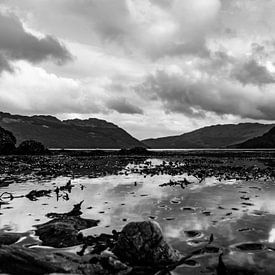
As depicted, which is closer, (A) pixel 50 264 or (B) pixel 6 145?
(A) pixel 50 264

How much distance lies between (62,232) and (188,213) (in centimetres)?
591

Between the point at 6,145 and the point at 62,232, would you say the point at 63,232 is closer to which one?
the point at 62,232

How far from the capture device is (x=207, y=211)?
564 inches

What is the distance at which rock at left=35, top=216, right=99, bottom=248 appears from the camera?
9656mm

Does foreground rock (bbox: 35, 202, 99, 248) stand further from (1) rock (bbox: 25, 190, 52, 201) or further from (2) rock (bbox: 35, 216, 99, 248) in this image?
(1) rock (bbox: 25, 190, 52, 201)

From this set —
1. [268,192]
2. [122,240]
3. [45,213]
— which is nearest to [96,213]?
[45,213]

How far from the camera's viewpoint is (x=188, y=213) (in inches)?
548

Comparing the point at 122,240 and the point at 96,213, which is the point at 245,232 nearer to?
the point at 122,240

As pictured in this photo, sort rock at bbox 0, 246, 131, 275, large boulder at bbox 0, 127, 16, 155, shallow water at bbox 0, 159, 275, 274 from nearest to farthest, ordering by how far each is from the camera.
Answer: rock at bbox 0, 246, 131, 275 < shallow water at bbox 0, 159, 275, 274 < large boulder at bbox 0, 127, 16, 155

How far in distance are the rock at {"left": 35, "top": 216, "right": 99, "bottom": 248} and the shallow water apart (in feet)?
1.32

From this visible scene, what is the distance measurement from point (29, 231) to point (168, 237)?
4.81m

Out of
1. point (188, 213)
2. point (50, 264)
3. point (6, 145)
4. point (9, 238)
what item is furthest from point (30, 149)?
point (50, 264)

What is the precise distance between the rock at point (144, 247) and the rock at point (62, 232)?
1.75 metres

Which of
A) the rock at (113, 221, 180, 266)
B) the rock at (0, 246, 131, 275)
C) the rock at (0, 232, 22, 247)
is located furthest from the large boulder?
the rock at (0, 246, 131, 275)
